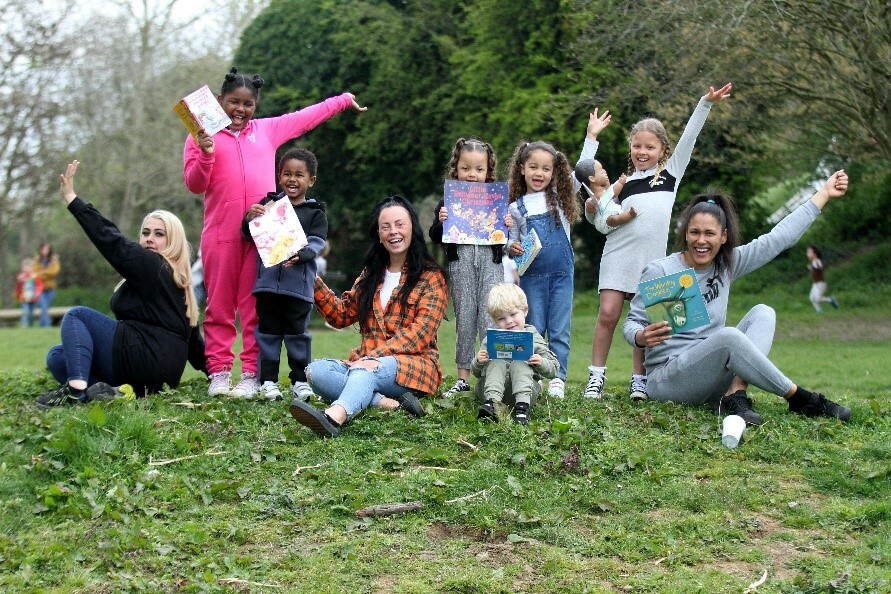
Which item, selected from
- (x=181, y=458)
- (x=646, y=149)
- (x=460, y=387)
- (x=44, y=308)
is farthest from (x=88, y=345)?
(x=44, y=308)

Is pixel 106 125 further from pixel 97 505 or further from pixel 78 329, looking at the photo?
pixel 97 505

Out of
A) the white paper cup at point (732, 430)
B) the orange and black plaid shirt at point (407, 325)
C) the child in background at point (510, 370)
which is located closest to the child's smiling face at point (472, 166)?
the orange and black plaid shirt at point (407, 325)

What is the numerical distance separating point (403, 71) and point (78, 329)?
20765 millimetres

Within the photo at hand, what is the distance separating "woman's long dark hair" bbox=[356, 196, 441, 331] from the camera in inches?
297

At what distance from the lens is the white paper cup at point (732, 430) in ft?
21.0

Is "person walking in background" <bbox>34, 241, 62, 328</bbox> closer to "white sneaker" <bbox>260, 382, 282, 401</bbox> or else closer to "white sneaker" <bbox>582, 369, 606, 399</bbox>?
"white sneaker" <bbox>260, 382, 282, 401</bbox>

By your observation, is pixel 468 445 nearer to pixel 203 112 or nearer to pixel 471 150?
pixel 471 150

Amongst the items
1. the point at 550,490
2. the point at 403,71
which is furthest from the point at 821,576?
the point at 403,71

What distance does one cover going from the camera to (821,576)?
4.63m

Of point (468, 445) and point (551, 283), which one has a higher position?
point (551, 283)

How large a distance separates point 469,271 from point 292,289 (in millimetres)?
1258

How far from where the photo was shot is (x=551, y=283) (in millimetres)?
8078

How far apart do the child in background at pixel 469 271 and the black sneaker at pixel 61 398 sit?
257 centimetres

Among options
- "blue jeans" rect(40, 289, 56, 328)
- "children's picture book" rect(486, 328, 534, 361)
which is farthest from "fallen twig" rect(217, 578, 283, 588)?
"blue jeans" rect(40, 289, 56, 328)
